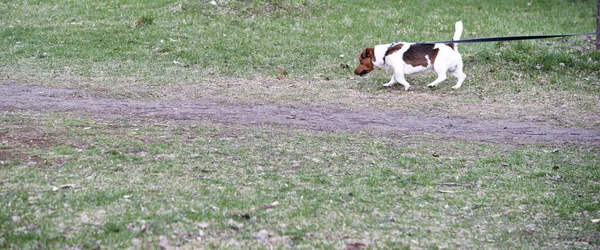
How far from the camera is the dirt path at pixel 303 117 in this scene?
841 centimetres

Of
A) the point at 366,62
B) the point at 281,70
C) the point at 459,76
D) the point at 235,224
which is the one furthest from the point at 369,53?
the point at 235,224

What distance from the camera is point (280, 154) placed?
6.80 m

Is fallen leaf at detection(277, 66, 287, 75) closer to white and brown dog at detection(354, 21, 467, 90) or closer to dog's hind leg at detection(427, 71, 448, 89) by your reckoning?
white and brown dog at detection(354, 21, 467, 90)

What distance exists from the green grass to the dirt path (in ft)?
2.16

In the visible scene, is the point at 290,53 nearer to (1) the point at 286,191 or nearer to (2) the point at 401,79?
(2) the point at 401,79

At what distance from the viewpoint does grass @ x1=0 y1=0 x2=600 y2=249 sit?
15.6ft

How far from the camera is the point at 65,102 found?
961 centimetres

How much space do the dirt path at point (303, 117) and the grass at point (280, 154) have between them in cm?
40

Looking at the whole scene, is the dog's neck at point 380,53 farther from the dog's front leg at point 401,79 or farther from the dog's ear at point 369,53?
the dog's front leg at point 401,79

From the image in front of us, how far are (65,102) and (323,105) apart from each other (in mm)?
3482

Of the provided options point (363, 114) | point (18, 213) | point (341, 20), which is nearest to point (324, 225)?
point (18, 213)

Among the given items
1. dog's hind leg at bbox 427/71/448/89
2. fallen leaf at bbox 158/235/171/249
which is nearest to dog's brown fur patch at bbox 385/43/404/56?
dog's hind leg at bbox 427/71/448/89

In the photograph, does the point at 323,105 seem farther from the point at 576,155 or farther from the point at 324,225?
the point at 324,225

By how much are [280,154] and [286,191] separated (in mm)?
1225
